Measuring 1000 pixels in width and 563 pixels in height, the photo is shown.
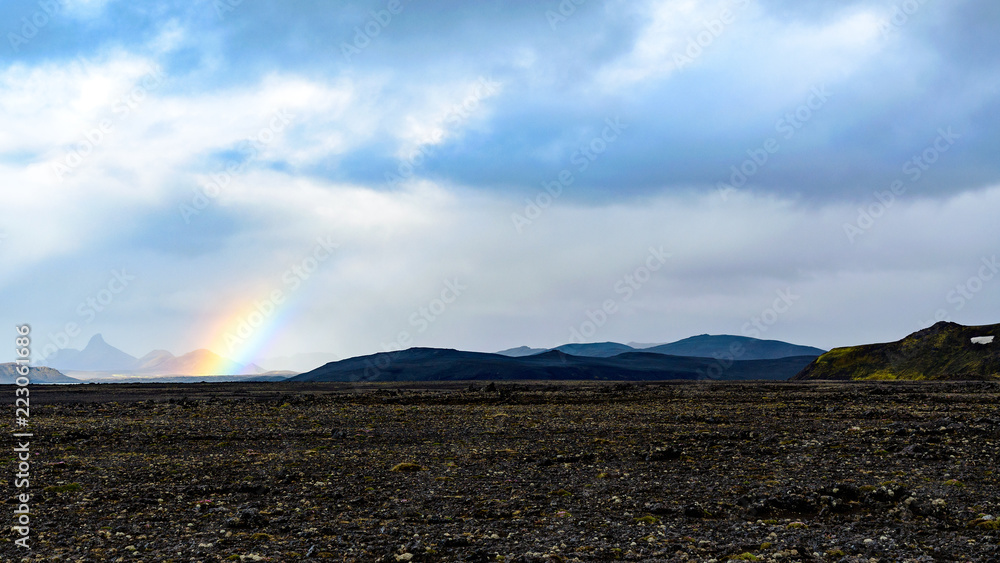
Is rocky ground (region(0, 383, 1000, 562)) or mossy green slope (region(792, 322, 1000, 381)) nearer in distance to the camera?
rocky ground (region(0, 383, 1000, 562))

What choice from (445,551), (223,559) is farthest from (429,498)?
(223,559)

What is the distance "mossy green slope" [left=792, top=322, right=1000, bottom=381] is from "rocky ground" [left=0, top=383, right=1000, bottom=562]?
7620cm

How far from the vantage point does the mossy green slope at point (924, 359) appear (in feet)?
302

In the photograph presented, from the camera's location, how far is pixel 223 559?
11016 mm

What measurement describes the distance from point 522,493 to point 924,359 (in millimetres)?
108755

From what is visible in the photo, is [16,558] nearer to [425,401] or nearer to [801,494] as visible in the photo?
[801,494]

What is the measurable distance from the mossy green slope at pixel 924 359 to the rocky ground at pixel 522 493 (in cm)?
7620

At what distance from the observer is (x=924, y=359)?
10112 centimetres

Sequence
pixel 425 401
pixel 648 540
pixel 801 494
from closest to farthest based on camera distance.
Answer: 1. pixel 648 540
2. pixel 801 494
3. pixel 425 401

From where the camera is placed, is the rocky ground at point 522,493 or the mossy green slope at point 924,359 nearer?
the rocky ground at point 522,493

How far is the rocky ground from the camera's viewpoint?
1151 centimetres

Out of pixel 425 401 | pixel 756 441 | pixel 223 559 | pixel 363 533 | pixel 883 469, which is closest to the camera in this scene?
pixel 223 559

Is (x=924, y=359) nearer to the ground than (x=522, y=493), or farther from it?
nearer to the ground

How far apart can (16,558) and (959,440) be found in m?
28.0
